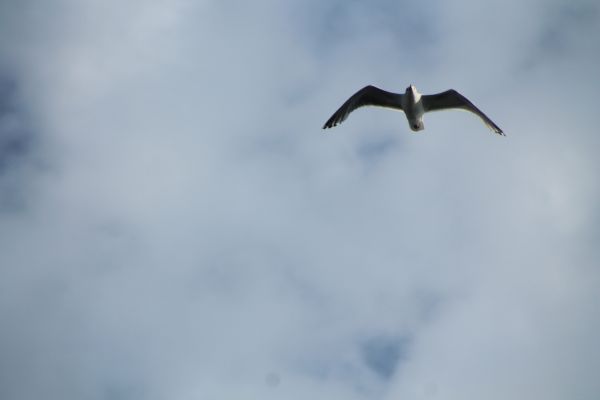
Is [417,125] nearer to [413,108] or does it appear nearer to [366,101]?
[413,108]

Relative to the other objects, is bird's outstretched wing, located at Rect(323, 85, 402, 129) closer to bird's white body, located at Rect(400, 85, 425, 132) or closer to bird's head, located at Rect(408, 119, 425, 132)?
bird's white body, located at Rect(400, 85, 425, 132)

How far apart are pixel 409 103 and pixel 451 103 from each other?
1429mm

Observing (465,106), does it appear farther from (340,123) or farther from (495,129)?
(340,123)

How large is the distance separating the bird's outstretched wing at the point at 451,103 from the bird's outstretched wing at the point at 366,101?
3.04ft

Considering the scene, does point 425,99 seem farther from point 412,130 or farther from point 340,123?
point 340,123

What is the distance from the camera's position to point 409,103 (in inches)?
894

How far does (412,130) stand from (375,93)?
171cm

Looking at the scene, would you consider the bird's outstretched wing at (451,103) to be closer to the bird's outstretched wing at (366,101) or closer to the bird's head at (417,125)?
the bird's head at (417,125)

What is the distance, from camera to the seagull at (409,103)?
22688mm

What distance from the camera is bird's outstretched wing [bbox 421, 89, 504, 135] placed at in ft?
73.5

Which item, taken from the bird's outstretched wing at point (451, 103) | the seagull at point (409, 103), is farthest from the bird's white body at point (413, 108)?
the bird's outstretched wing at point (451, 103)

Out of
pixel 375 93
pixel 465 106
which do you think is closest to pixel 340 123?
pixel 375 93

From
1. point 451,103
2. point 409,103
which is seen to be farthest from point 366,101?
point 451,103

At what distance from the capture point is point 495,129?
22266 millimetres
